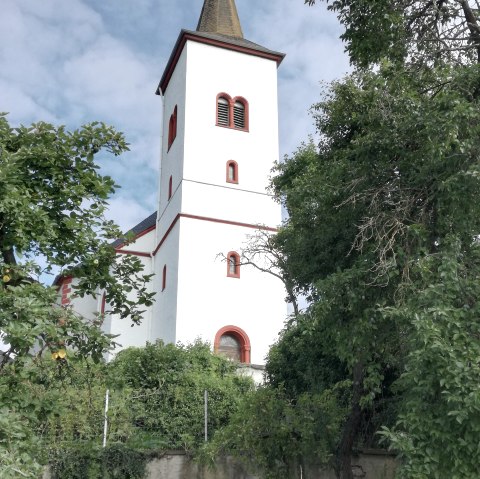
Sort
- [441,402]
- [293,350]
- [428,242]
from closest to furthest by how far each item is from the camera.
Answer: [441,402], [428,242], [293,350]

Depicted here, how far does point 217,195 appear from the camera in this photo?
2420cm

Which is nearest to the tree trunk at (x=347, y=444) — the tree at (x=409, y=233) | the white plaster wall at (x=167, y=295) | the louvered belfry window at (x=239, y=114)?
the tree at (x=409, y=233)

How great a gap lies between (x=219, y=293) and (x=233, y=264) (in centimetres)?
120

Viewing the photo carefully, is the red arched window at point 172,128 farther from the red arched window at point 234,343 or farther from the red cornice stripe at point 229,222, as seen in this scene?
the red arched window at point 234,343

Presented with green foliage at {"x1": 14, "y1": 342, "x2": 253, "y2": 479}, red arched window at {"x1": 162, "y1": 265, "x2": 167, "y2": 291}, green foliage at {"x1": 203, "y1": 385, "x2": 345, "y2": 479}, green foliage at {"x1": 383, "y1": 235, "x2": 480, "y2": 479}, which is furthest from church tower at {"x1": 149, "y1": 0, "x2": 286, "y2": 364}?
green foliage at {"x1": 383, "y1": 235, "x2": 480, "y2": 479}

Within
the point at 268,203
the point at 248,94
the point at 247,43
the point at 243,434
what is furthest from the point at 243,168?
the point at 243,434

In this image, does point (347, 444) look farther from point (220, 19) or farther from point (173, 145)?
point (220, 19)

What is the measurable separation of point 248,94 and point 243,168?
10.9 ft

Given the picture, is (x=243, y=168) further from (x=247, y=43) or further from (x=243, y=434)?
(x=243, y=434)

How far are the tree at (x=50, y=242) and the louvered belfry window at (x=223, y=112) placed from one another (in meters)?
18.5

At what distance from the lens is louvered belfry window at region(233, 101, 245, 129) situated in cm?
2584

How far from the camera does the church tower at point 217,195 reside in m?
22.6

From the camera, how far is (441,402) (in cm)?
591

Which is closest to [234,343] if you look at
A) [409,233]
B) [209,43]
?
[209,43]
